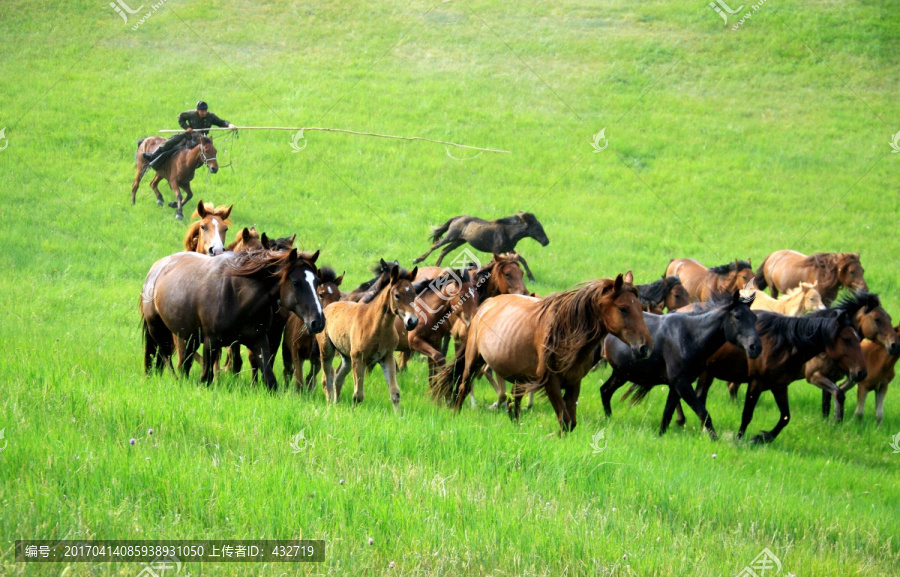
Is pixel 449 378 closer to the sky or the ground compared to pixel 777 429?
closer to the sky

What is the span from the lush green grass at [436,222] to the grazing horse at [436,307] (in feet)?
2.43

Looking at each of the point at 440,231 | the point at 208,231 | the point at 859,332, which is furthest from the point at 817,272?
the point at 208,231

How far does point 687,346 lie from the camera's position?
1078cm

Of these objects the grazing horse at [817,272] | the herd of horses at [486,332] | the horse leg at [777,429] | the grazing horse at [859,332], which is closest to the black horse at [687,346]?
the herd of horses at [486,332]

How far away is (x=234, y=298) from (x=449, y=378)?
306 centimetres

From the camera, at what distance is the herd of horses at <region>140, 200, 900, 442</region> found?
9.10 metres

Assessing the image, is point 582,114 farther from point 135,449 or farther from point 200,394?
point 135,449

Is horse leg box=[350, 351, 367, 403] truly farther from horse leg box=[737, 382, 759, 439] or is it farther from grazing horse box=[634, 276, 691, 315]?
grazing horse box=[634, 276, 691, 315]

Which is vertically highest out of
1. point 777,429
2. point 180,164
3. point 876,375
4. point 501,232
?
point 180,164

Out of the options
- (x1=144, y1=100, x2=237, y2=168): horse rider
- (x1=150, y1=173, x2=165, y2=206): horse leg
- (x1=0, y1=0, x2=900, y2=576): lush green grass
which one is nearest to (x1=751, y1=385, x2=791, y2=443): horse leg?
(x1=0, y1=0, x2=900, y2=576): lush green grass

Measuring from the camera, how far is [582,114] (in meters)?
31.6

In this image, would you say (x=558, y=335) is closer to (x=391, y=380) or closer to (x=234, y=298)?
(x=391, y=380)

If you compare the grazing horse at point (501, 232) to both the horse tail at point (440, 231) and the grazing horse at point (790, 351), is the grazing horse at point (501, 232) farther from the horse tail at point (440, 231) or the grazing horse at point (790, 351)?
the grazing horse at point (790, 351)

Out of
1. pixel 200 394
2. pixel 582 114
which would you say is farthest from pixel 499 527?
pixel 582 114
